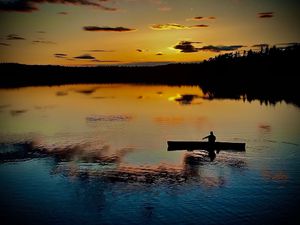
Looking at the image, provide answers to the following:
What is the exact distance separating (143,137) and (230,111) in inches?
1409

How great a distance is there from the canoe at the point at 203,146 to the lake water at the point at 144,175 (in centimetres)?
84

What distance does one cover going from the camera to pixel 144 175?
35719mm

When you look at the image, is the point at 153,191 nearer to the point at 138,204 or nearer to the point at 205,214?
the point at 138,204

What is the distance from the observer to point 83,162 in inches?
1593

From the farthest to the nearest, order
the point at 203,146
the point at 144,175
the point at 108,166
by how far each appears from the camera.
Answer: the point at 203,146
the point at 108,166
the point at 144,175

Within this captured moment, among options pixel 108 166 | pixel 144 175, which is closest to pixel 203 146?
pixel 144 175

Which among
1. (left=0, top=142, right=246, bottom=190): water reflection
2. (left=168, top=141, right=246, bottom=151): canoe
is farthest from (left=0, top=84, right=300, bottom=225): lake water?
(left=168, top=141, right=246, bottom=151): canoe

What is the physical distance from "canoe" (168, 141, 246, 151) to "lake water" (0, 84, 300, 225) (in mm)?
836

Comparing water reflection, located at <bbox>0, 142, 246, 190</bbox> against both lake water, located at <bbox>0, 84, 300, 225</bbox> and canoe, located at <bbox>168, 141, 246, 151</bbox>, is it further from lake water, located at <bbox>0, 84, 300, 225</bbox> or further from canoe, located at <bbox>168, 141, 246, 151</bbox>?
canoe, located at <bbox>168, 141, 246, 151</bbox>

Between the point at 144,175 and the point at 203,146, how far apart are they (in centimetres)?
1169

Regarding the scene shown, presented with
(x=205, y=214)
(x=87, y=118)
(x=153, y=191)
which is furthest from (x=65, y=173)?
(x=87, y=118)

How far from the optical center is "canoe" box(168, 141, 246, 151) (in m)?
44.9

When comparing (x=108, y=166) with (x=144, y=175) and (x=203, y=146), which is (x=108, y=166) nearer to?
(x=144, y=175)

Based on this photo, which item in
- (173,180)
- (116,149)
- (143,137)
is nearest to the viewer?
(173,180)
